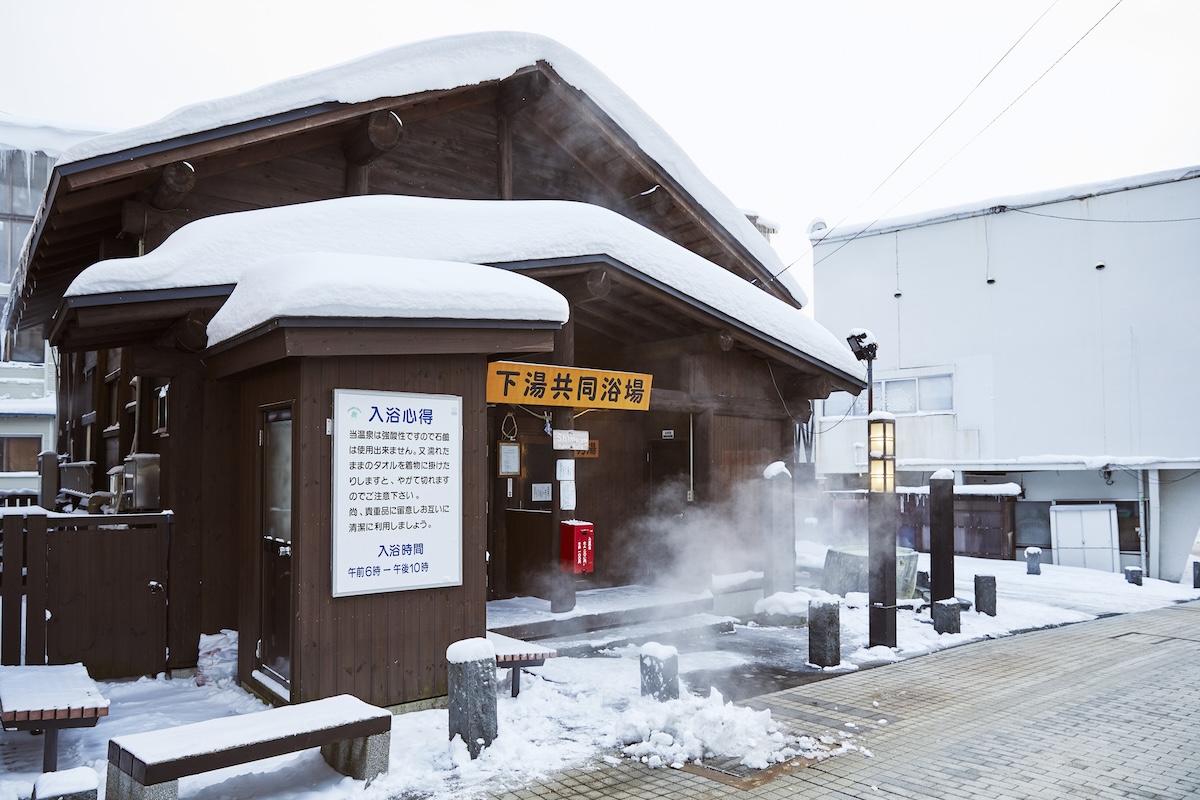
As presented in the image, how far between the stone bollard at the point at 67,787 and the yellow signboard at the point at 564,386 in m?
5.86

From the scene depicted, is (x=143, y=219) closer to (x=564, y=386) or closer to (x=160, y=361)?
(x=160, y=361)

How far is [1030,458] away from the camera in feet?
74.8

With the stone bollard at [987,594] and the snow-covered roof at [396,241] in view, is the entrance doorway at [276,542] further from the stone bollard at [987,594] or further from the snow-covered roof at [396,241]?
the stone bollard at [987,594]

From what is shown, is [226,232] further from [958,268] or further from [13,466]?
[958,268]

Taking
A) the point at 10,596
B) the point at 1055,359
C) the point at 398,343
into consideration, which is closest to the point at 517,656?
the point at 398,343

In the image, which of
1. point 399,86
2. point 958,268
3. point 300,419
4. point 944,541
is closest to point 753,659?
point 944,541

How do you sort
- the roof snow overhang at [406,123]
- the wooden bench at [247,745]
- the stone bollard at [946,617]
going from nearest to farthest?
the wooden bench at [247,745] → the roof snow overhang at [406,123] → the stone bollard at [946,617]

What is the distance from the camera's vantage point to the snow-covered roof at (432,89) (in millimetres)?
8547

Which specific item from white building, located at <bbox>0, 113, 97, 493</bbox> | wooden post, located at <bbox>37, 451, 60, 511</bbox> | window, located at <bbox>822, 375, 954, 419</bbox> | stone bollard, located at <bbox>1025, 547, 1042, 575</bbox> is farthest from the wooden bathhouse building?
window, located at <bbox>822, 375, 954, 419</bbox>

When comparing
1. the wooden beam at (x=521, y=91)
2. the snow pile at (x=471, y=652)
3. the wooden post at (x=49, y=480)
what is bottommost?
the snow pile at (x=471, y=652)

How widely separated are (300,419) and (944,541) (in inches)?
349

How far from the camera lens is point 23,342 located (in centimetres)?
2145

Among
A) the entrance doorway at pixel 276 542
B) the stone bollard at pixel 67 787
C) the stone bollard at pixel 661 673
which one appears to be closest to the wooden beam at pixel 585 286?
the entrance doorway at pixel 276 542

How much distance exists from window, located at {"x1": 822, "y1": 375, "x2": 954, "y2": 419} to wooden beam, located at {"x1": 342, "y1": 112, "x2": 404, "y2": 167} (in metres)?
17.8
